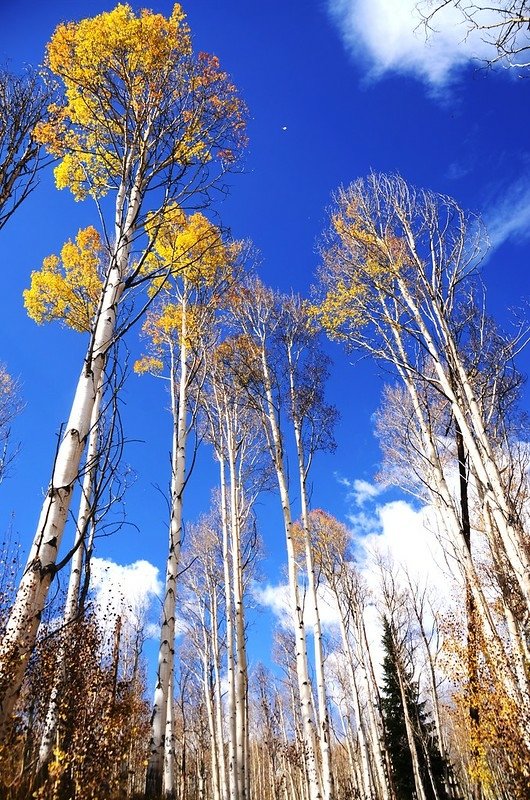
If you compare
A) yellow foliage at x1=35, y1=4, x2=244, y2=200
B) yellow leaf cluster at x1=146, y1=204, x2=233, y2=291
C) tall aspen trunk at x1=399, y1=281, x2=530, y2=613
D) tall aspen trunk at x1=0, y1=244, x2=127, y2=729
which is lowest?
tall aspen trunk at x1=0, y1=244, x2=127, y2=729

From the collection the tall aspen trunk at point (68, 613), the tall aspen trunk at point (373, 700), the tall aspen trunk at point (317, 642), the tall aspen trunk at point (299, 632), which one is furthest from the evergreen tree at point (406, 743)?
the tall aspen trunk at point (68, 613)

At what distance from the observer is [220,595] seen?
47.8ft

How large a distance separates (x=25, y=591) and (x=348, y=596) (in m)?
13.5

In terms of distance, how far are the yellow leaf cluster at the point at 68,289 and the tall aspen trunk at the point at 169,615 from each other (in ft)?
9.70

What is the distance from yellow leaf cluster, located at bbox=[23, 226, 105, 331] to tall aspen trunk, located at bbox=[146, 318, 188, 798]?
2955mm

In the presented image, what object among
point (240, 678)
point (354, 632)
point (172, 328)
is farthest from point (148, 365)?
point (354, 632)

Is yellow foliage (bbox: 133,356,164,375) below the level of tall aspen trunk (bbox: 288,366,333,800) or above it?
above

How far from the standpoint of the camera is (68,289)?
8.98m

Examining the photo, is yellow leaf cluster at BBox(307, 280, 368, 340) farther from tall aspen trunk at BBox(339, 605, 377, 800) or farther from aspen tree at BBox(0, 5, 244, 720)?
tall aspen trunk at BBox(339, 605, 377, 800)

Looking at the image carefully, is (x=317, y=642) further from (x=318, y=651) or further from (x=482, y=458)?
(x=482, y=458)

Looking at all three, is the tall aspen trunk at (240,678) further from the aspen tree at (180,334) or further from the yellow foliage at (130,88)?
the yellow foliage at (130,88)

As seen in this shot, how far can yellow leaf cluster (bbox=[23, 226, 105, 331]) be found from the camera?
890 centimetres

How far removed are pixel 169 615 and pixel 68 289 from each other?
6.69 meters

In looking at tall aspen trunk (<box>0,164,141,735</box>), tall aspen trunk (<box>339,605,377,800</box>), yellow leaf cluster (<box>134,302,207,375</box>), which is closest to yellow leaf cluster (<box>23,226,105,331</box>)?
yellow leaf cluster (<box>134,302,207,375</box>)
